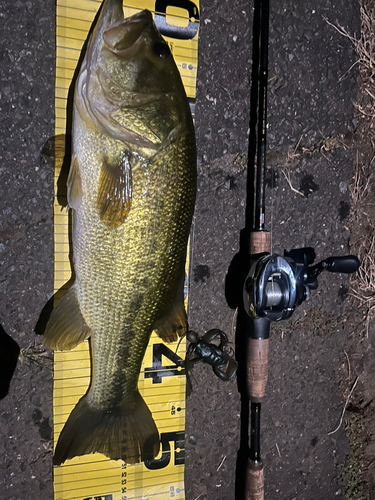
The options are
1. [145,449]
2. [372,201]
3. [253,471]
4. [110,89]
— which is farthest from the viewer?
[372,201]

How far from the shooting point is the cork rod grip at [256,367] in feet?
6.35

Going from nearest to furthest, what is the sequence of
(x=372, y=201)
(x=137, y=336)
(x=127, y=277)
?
(x=127, y=277), (x=137, y=336), (x=372, y=201)

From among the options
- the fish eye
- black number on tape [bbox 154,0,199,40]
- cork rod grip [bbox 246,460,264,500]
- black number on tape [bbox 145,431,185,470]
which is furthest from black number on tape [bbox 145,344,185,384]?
black number on tape [bbox 154,0,199,40]

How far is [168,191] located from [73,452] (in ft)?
4.17

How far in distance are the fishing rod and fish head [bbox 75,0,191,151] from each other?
0.60m

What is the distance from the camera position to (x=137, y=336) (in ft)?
5.42

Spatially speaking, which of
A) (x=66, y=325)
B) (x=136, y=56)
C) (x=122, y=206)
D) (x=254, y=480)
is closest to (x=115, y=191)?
(x=122, y=206)

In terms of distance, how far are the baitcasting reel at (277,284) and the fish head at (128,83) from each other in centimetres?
79

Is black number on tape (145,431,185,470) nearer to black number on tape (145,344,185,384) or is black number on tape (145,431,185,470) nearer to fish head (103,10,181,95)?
black number on tape (145,344,185,384)

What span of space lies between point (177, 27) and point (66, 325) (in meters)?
1.53

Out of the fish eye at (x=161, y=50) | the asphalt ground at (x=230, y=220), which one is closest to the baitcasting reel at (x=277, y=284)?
the asphalt ground at (x=230, y=220)

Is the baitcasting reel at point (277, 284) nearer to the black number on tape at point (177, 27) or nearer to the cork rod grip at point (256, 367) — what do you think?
the cork rod grip at point (256, 367)

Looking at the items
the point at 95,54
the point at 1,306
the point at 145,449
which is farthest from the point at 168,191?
the point at 145,449

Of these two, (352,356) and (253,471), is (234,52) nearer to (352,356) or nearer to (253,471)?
(352,356)
